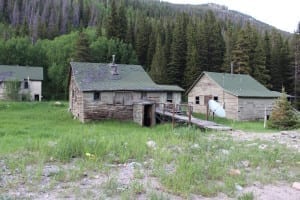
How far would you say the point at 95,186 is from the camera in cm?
775

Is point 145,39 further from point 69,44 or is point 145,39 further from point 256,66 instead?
point 256,66

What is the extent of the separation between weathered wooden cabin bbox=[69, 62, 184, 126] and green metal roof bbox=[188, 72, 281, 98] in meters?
5.54

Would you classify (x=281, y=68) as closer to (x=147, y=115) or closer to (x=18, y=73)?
(x=147, y=115)

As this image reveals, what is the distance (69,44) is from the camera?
6288cm

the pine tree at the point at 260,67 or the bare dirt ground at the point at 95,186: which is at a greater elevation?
the pine tree at the point at 260,67

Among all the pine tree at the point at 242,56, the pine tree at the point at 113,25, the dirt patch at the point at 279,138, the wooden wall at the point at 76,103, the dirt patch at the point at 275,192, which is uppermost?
the pine tree at the point at 113,25

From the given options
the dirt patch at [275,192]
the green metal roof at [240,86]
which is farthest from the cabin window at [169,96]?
the dirt patch at [275,192]

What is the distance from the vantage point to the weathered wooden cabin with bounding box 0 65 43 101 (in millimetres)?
48781

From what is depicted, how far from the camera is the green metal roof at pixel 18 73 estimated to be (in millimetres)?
49438

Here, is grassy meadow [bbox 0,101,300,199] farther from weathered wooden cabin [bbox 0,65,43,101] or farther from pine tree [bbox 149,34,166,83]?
weathered wooden cabin [bbox 0,65,43,101]

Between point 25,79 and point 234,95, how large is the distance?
30.0 metres

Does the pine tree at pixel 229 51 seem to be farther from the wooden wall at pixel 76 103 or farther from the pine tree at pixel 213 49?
the wooden wall at pixel 76 103

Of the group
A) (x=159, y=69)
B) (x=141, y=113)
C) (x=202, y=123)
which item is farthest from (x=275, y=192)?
(x=159, y=69)

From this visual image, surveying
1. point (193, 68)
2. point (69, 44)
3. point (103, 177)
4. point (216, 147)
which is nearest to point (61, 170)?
point (103, 177)
